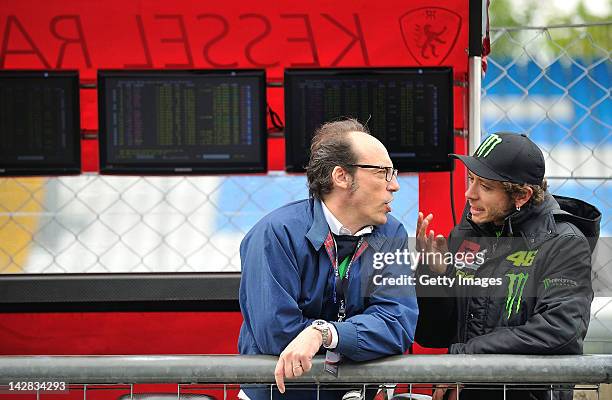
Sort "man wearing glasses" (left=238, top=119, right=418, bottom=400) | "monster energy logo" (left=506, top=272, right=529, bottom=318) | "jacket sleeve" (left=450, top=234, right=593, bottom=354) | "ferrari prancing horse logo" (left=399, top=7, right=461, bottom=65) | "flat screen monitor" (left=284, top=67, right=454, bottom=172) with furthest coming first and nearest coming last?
1. "ferrari prancing horse logo" (left=399, top=7, right=461, bottom=65)
2. "flat screen monitor" (left=284, top=67, right=454, bottom=172)
3. "monster energy logo" (left=506, top=272, right=529, bottom=318)
4. "jacket sleeve" (left=450, top=234, right=593, bottom=354)
5. "man wearing glasses" (left=238, top=119, right=418, bottom=400)

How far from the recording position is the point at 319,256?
244cm

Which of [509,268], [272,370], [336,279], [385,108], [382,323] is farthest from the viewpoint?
[385,108]

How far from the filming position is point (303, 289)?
243cm

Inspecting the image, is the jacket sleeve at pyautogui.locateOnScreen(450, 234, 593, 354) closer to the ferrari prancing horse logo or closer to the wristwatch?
the wristwatch

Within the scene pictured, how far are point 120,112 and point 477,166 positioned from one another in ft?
5.71

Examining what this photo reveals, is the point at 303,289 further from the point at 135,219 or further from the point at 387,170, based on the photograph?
the point at 135,219

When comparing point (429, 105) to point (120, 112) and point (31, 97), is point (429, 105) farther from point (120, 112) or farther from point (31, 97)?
point (31, 97)

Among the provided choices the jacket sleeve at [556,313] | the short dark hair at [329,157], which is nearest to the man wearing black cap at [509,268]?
the jacket sleeve at [556,313]

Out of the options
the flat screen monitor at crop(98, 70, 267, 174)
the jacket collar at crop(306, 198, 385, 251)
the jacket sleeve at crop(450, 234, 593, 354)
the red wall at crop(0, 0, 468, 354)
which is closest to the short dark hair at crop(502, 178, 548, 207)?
the jacket sleeve at crop(450, 234, 593, 354)

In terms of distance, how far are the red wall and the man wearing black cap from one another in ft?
4.23

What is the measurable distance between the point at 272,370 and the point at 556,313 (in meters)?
0.73

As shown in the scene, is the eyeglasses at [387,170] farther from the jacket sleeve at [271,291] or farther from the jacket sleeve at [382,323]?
the jacket sleeve at [271,291]

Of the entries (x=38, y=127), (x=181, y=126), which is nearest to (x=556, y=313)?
(x=181, y=126)

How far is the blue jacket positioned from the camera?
7.61ft
